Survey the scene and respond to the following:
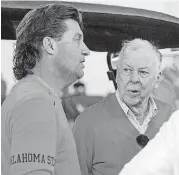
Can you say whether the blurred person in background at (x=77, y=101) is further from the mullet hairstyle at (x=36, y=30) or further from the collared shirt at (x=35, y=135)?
the collared shirt at (x=35, y=135)

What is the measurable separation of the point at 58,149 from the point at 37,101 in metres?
0.09

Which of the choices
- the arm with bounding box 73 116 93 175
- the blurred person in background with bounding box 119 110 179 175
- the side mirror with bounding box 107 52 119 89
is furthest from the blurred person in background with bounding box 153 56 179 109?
the blurred person in background with bounding box 119 110 179 175

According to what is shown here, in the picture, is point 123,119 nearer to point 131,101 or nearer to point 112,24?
point 131,101

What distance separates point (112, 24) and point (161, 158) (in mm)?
666

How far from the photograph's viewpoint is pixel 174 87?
1161 mm

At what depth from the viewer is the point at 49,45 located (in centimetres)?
81

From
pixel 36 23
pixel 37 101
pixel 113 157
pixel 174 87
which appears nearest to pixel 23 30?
pixel 36 23

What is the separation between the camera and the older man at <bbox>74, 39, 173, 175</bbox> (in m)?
1.03

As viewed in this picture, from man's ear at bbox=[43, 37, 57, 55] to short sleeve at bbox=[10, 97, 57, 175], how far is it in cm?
18

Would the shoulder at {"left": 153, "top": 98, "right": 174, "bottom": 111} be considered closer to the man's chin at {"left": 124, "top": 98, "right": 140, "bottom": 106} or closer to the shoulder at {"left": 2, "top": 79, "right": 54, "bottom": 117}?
the man's chin at {"left": 124, "top": 98, "right": 140, "bottom": 106}

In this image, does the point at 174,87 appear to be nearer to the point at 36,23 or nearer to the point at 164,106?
the point at 164,106

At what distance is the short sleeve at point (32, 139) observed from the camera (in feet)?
2.03

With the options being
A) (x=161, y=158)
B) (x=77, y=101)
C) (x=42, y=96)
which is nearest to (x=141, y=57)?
(x=77, y=101)

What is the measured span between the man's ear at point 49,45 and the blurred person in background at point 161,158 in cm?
39
